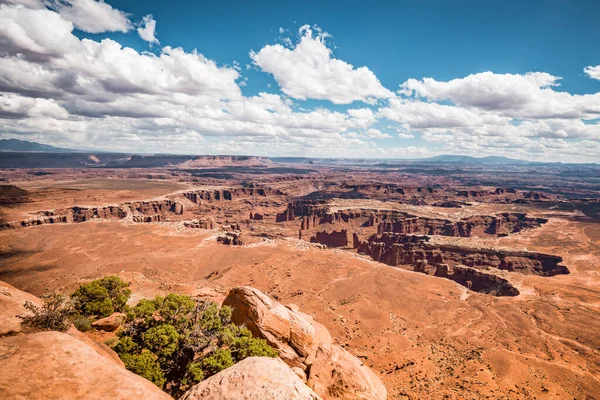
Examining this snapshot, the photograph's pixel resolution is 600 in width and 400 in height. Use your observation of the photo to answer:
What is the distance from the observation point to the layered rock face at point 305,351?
21016 millimetres

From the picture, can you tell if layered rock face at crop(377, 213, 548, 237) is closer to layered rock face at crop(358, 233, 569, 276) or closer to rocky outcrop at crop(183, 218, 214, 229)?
layered rock face at crop(358, 233, 569, 276)

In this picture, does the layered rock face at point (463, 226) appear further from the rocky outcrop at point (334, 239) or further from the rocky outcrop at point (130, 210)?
the rocky outcrop at point (130, 210)

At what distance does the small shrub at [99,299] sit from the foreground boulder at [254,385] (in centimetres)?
2010

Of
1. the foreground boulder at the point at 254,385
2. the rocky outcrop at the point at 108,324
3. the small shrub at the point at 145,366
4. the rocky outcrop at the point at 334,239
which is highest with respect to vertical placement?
the foreground boulder at the point at 254,385

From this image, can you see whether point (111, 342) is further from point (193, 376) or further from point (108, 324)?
point (193, 376)

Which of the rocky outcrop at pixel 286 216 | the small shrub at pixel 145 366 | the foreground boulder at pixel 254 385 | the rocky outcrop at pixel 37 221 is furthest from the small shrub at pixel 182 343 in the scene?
the rocky outcrop at pixel 286 216

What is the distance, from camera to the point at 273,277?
2685 inches

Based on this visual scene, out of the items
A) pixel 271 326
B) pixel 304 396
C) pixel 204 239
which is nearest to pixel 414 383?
pixel 271 326

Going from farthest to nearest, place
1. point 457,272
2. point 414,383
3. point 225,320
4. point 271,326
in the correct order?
1. point 457,272
2. point 414,383
3. point 271,326
4. point 225,320

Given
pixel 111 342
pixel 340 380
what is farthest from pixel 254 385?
pixel 111 342

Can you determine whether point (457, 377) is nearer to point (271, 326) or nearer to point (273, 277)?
point (271, 326)

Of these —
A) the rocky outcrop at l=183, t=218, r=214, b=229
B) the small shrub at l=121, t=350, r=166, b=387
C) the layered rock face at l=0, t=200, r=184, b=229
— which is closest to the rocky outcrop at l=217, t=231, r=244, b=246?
the rocky outcrop at l=183, t=218, r=214, b=229

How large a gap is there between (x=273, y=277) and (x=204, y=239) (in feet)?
156

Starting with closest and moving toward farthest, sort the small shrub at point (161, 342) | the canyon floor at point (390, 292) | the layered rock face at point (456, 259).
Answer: the small shrub at point (161, 342), the canyon floor at point (390, 292), the layered rock face at point (456, 259)
